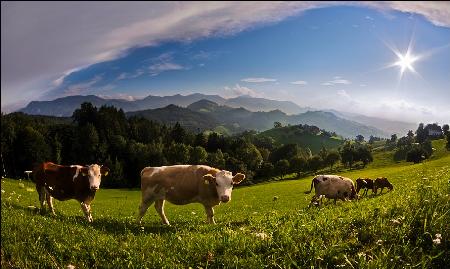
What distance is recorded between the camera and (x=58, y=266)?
819 centimetres

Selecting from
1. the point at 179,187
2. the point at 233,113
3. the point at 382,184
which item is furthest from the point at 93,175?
the point at 382,184

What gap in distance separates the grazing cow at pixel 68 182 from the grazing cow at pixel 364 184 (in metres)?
7.28

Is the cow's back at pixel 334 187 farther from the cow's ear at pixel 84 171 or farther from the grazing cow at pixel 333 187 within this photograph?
the cow's ear at pixel 84 171

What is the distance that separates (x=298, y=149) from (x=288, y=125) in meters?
Result: 0.59

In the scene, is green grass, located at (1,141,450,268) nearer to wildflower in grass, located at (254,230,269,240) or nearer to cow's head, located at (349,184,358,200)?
wildflower in grass, located at (254,230,269,240)

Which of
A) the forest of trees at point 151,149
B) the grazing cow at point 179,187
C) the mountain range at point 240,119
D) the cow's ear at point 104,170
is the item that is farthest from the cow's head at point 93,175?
the mountain range at point 240,119

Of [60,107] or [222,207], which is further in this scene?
[222,207]

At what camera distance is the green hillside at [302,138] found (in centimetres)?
1003

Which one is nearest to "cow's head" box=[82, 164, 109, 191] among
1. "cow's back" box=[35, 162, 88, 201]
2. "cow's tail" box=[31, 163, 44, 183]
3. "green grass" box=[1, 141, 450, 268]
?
"cow's back" box=[35, 162, 88, 201]

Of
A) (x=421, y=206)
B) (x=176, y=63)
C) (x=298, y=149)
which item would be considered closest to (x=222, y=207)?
(x=298, y=149)

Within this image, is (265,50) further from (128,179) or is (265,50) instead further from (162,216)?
(162,216)

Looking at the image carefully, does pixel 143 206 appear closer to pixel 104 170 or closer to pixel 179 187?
pixel 179 187

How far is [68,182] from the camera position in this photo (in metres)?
14.5

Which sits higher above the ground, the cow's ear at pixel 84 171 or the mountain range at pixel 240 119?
the mountain range at pixel 240 119
